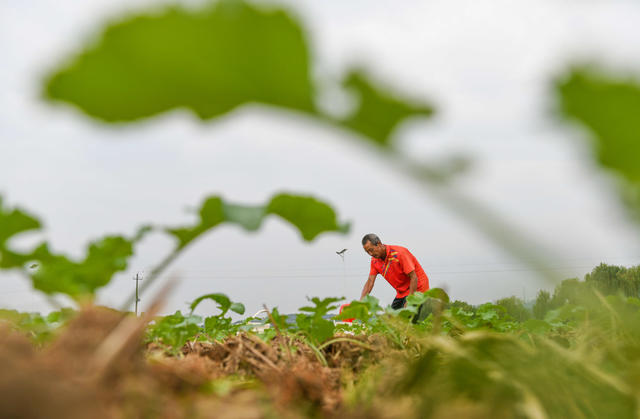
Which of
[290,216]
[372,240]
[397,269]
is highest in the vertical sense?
[372,240]

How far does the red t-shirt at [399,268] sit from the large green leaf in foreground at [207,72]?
17.2 ft

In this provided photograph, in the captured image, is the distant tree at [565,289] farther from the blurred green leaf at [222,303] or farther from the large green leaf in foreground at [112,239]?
the blurred green leaf at [222,303]

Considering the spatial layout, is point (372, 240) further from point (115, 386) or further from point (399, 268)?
point (115, 386)

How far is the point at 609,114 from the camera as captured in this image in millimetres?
423

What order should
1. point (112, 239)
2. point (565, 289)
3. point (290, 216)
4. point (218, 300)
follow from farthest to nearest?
point (218, 300)
point (112, 239)
point (290, 216)
point (565, 289)

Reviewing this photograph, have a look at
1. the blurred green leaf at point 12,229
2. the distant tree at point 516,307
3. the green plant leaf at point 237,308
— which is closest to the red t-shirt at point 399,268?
the green plant leaf at point 237,308

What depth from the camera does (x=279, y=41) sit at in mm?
460

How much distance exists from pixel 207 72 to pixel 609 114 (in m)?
0.36

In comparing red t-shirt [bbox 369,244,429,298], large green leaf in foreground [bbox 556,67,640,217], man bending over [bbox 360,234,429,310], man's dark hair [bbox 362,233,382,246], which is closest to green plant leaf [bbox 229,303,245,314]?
large green leaf in foreground [bbox 556,67,640,217]

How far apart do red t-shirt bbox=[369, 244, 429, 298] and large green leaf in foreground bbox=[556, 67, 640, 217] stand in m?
5.24

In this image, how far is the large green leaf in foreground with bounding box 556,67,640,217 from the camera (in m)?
0.41

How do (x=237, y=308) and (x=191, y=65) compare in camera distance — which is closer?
(x=191, y=65)

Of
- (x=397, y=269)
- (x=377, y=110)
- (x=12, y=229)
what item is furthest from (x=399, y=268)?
(x=377, y=110)

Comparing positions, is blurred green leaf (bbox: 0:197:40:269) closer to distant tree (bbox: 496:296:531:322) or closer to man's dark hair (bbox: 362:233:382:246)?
distant tree (bbox: 496:296:531:322)
